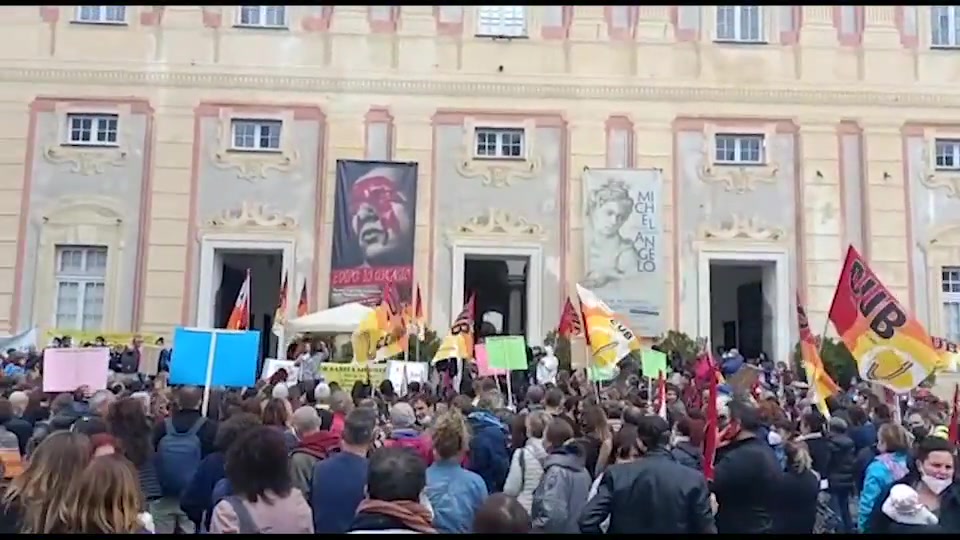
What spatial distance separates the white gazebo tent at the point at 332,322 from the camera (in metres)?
19.9

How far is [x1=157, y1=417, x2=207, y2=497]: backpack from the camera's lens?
674cm

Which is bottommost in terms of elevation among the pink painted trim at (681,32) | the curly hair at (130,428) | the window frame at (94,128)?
the curly hair at (130,428)

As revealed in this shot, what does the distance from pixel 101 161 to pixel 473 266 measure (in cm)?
890

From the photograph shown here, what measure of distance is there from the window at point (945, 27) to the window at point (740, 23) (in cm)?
406

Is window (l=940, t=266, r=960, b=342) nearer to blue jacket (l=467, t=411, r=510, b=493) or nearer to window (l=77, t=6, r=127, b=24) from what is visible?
blue jacket (l=467, t=411, r=510, b=493)

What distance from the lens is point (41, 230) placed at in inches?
904

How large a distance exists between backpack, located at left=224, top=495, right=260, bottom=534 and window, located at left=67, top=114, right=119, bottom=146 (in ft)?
68.3

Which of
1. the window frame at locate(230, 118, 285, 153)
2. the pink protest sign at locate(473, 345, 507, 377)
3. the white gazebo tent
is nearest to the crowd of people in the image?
the pink protest sign at locate(473, 345, 507, 377)

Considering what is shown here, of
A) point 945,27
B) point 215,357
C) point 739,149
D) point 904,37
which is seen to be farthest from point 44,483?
point 945,27

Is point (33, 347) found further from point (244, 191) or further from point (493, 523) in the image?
point (493, 523)

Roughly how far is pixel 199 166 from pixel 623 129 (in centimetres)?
962

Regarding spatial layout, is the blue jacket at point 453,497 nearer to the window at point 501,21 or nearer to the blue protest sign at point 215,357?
the blue protest sign at point 215,357

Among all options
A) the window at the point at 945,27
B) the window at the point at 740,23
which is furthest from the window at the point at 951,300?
the window at the point at 740,23

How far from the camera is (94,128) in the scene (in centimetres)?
2361
